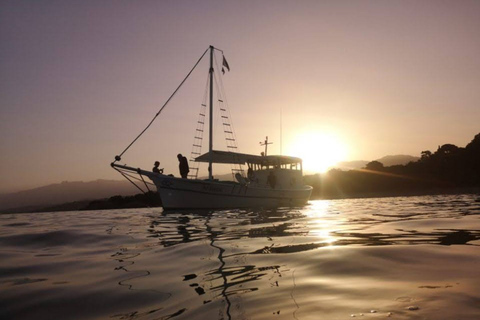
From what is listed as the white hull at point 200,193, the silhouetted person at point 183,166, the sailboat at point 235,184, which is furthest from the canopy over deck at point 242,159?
the white hull at point 200,193

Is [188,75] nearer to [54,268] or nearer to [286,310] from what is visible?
[54,268]

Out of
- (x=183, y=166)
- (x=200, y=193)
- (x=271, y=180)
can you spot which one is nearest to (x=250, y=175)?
(x=271, y=180)

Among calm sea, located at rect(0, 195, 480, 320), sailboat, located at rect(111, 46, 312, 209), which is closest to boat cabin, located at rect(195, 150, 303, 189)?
sailboat, located at rect(111, 46, 312, 209)

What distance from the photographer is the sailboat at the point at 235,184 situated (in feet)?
70.3

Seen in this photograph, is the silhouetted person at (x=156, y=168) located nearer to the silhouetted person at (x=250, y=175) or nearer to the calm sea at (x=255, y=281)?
the silhouetted person at (x=250, y=175)

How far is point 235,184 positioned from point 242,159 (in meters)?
3.98

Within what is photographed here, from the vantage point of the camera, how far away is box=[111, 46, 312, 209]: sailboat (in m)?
21.4

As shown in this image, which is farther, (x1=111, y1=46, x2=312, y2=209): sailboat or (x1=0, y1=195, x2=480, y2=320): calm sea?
(x1=111, y1=46, x2=312, y2=209): sailboat

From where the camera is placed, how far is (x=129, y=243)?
6.73 m

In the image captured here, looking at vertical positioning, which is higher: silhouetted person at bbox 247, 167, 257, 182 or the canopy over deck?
the canopy over deck

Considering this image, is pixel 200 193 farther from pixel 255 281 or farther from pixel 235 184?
pixel 255 281

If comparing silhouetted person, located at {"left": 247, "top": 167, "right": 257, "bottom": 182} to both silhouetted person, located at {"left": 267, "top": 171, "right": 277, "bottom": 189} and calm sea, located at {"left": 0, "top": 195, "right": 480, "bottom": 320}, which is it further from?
calm sea, located at {"left": 0, "top": 195, "right": 480, "bottom": 320}

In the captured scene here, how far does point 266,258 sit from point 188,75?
2214 cm

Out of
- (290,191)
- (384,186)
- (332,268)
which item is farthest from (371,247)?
(384,186)
